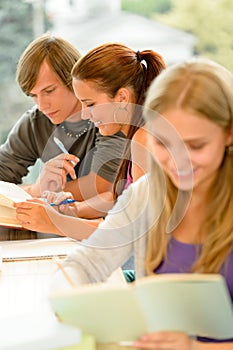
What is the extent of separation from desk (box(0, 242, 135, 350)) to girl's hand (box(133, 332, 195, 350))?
11 cm

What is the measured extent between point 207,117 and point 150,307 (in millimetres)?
351

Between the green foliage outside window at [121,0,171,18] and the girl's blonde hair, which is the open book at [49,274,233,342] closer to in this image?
the girl's blonde hair

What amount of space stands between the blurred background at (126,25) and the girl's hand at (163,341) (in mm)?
1921

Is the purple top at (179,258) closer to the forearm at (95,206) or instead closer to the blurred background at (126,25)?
the forearm at (95,206)

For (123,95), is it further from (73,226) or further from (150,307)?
(150,307)

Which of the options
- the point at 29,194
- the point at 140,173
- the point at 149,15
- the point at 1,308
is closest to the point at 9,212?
the point at 29,194

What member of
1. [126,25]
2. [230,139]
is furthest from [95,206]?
[126,25]

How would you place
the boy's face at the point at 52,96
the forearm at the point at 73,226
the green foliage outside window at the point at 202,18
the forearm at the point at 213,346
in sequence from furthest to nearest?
the green foliage outside window at the point at 202,18 < the boy's face at the point at 52,96 < the forearm at the point at 73,226 < the forearm at the point at 213,346

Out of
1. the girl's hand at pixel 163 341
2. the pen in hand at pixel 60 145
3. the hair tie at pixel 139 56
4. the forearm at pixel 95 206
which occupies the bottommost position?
the forearm at pixel 95 206

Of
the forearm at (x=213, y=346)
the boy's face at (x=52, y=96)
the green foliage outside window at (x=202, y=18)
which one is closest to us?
the forearm at (x=213, y=346)

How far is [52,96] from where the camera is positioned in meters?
2.17

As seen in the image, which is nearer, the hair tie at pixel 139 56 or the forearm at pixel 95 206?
the hair tie at pixel 139 56

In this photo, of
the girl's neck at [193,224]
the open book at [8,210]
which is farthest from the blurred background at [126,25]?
the girl's neck at [193,224]

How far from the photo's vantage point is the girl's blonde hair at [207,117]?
118 centimetres
